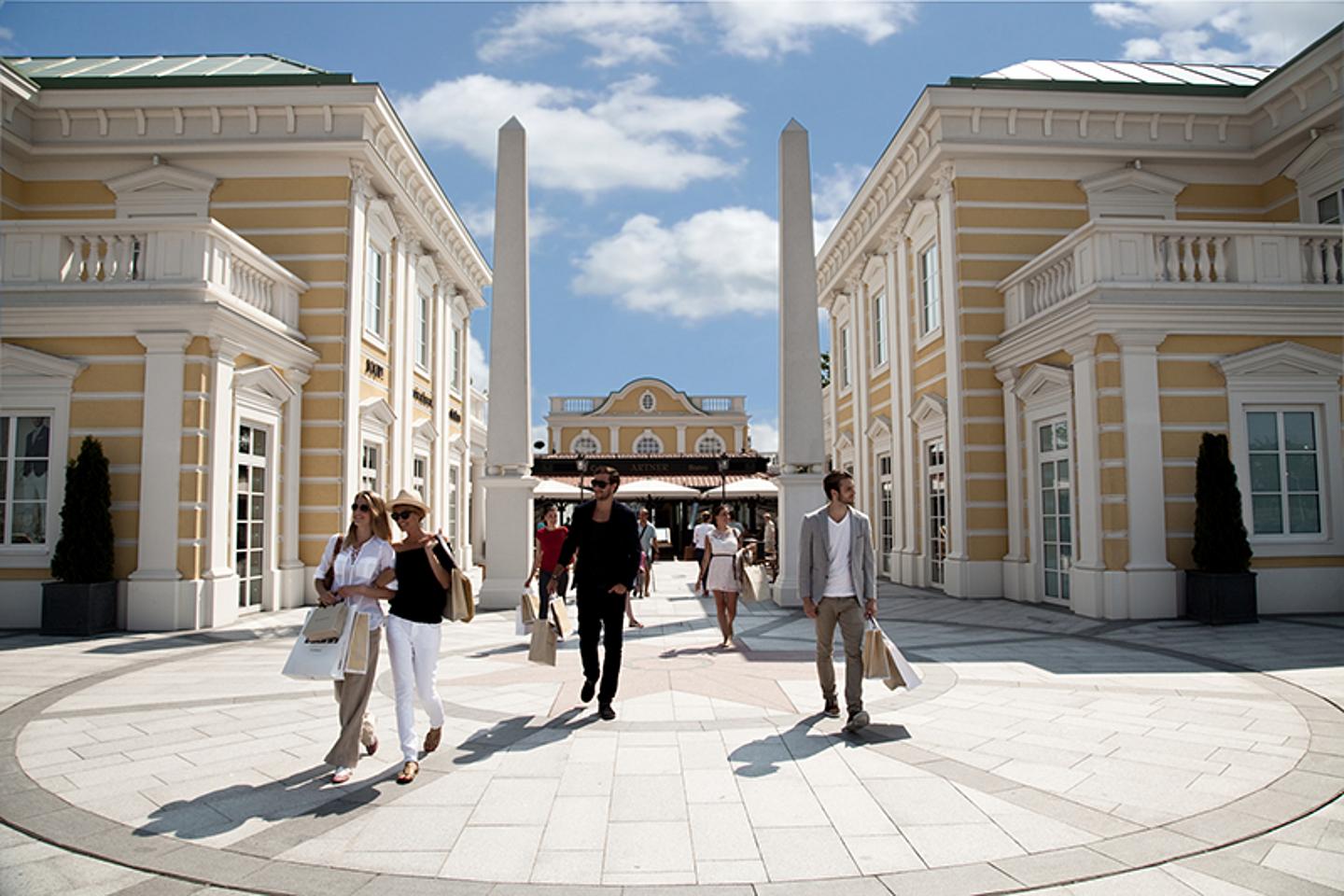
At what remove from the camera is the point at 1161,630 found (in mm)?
10625

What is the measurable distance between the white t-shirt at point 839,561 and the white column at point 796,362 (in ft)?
23.4

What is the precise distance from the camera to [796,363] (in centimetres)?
1393

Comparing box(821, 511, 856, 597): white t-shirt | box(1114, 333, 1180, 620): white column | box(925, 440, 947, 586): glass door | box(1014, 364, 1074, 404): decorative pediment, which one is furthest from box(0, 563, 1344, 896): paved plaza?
box(925, 440, 947, 586): glass door

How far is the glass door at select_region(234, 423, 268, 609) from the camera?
42.5ft

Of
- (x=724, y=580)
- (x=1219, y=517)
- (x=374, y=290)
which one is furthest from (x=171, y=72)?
(x=1219, y=517)

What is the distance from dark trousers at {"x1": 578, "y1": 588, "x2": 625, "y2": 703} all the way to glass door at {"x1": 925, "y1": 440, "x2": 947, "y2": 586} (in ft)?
37.4

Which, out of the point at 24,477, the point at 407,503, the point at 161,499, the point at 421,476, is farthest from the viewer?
the point at 421,476

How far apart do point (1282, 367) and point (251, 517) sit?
15.2 m

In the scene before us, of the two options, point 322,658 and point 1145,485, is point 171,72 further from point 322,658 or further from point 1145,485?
point 1145,485

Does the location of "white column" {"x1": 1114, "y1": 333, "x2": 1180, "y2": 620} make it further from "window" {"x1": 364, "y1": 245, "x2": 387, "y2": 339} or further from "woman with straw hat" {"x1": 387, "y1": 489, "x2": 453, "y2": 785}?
"window" {"x1": 364, "y1": 245, "x2": 387, "y2": 339}

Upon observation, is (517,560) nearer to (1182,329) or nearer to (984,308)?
(984,308)

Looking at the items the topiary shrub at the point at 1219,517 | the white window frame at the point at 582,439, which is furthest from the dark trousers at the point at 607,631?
the white window frame at the point at 582,439

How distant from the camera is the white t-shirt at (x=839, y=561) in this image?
6148 mm

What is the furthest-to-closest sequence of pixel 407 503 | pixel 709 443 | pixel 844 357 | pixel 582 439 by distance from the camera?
pixel 709 443 → pixel 582 439 → pixel 844 357 → pixel 407 503
